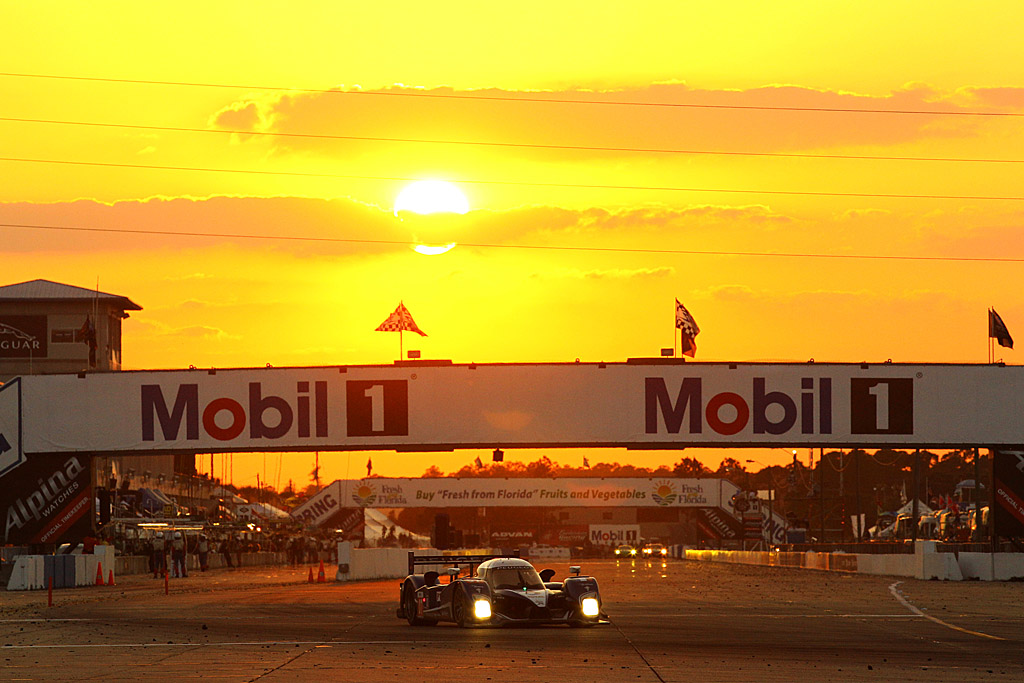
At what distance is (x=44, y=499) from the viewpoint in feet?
162

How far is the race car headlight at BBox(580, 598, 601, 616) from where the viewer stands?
24.7m

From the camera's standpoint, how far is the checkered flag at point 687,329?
54.8 meters

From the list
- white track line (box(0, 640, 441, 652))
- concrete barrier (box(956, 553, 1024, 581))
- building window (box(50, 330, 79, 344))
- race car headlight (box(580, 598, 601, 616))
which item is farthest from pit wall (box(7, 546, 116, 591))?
building window (box(50, 330, 79, 344))

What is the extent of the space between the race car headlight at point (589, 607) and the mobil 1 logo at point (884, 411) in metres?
25.0

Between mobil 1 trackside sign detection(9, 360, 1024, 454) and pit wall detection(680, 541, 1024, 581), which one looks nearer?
mobil 1 trackside sign detection(9, 360, 1024, 454)

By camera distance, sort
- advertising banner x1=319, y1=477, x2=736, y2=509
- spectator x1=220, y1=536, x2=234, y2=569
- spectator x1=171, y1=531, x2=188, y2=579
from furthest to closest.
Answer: advertising banner x1=319, y1=477, x2=736, y2=509, spectator x1=220, y1=536, x2=234, y2=569, spectator x1=171, y1=531, x2=188, y2=579

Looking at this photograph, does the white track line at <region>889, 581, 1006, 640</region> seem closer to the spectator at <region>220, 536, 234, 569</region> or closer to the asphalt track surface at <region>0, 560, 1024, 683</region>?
the asphalt track surface at <region>0, 560, 1024, 683</region>

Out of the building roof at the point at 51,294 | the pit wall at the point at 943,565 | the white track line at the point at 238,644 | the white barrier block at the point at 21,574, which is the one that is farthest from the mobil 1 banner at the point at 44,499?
the building roof at the point at 51,294

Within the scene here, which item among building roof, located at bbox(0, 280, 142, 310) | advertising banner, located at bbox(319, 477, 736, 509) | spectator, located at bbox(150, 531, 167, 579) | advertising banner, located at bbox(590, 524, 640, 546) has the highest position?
building roof, located at bbox(0, 280, 142, 310)

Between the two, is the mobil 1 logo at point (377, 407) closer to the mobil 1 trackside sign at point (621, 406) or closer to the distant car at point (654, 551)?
the mobil 1 trackside sign at point (621, 406)

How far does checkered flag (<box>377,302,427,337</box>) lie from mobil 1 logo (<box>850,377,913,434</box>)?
55.6ft

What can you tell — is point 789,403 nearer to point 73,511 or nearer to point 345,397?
point 345,397

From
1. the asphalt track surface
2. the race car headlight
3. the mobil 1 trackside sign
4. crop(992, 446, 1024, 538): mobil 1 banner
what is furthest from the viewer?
crop(992, 446, 1024, 538): mobil 1 banner

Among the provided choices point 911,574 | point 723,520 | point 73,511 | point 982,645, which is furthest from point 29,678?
point 723,520
